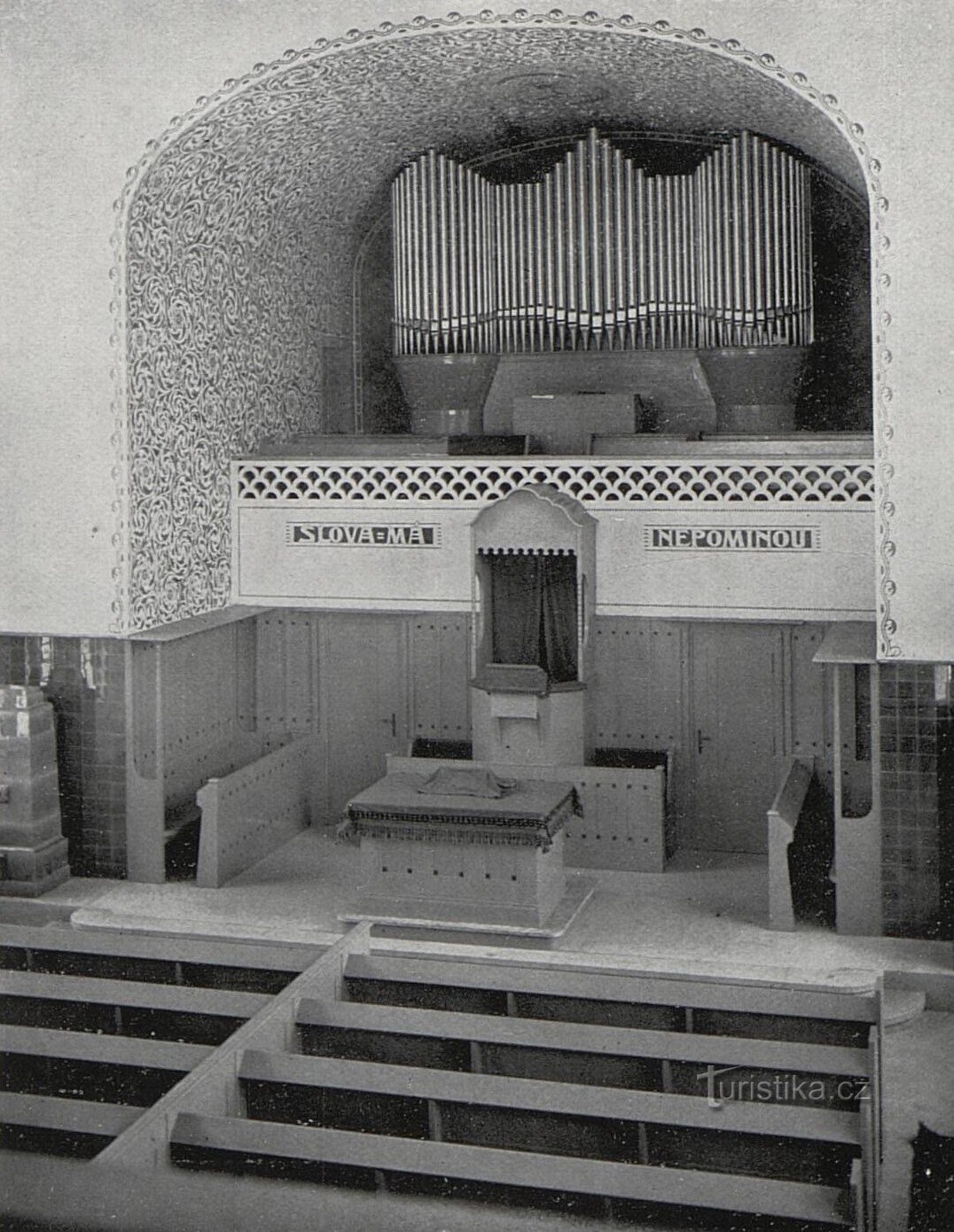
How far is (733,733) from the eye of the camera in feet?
38.0

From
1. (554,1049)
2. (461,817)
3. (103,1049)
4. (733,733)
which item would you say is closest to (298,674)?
(461,817)

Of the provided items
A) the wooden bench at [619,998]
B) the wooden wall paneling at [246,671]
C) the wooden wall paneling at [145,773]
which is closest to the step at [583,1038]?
the wooden bench at [619,998]

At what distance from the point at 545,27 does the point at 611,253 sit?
2252 mm

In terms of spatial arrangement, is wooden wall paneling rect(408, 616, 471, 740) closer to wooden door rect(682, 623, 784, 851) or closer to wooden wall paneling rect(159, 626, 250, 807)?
wooden wall paneling rect(159, 626, 250, 807)

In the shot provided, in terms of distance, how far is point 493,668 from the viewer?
35.4 ft

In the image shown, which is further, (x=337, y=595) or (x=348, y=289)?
(x=348, y=289)

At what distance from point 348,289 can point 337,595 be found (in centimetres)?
381

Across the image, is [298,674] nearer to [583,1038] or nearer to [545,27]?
[545,27]

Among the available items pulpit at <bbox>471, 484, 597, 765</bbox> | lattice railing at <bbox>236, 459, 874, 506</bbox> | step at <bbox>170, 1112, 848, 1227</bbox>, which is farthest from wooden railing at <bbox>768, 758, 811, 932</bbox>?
step at <bbox>170, 1112, 848, 1227</bbox>

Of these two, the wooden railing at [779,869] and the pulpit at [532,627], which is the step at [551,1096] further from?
the pulpit at [532,627]

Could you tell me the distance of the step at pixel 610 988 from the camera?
625 cm

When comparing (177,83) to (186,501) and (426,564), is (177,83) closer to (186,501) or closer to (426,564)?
(186,501)

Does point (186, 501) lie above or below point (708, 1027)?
above

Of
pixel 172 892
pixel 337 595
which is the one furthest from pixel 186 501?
pixel 172 892
